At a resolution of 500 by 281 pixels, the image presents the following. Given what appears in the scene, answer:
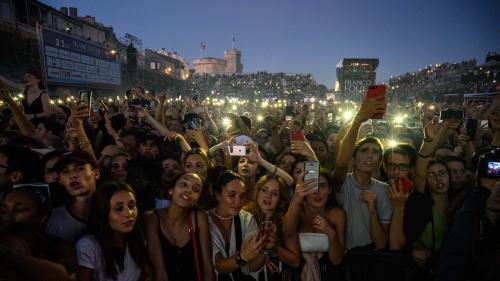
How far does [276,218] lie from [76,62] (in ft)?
62.3

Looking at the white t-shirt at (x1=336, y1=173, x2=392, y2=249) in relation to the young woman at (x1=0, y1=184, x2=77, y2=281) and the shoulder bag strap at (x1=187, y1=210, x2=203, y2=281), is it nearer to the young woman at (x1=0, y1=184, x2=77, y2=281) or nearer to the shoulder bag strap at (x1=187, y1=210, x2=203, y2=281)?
the shoulder bag strap at (x1=187, y1=210, x2=203, y2=281)

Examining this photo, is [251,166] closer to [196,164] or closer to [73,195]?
[196,164]

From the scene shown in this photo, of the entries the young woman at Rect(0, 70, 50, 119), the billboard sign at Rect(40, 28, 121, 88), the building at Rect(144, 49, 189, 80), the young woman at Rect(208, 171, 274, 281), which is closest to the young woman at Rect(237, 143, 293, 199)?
the young woman at Rect(208, 171, 274, 281)

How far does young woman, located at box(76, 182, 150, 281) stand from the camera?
243 cm

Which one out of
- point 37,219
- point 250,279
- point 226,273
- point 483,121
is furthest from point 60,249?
point 483,121

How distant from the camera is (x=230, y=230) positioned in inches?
119

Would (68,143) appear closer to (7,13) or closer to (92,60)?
(92,60)

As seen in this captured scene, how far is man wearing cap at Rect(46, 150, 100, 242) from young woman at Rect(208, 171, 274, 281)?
3.90 feet

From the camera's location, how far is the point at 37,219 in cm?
230

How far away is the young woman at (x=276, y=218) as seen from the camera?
2.86 meters

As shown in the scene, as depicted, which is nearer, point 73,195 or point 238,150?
point 73,195

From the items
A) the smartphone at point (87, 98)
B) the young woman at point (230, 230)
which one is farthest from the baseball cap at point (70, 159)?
the smartphone at point (87, 98)

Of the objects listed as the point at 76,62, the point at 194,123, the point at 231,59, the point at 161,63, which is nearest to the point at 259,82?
the point at 161,63

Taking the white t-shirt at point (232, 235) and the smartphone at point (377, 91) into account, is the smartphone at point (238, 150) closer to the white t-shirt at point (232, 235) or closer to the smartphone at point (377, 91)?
the white t-shirt at point (232, 235)
